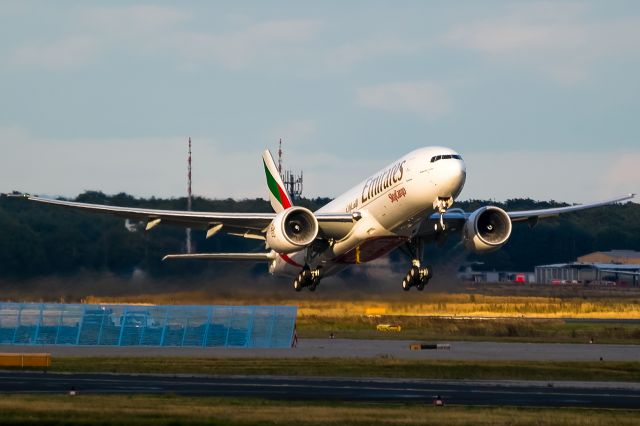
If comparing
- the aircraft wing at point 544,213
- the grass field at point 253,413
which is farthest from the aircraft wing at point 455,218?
the grass field at point 253,413

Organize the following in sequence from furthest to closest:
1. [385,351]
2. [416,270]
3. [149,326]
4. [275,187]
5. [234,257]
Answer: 1. [275,187]
2. [234,257]
3. [149,326]
4. [385,351]
5. [416,270]

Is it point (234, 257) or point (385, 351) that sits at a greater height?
point (234, 257)

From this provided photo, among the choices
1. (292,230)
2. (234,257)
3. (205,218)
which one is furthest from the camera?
(234,257)

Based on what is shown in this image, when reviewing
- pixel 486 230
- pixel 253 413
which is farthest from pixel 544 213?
pixel 253 413

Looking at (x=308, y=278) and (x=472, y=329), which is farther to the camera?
(x=472, y=329)

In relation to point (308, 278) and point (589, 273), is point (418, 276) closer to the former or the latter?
point (308, 278)

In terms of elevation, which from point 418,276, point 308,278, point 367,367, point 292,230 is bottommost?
point 367,367

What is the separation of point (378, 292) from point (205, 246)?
11.7m

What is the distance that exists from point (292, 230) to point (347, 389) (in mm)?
13701

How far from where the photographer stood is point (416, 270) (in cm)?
5353

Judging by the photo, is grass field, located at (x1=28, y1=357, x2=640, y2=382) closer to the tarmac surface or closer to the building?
the tarmac surface

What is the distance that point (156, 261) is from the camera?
68.1 metres

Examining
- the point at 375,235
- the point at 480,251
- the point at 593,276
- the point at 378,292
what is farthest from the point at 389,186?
the point at 593,276

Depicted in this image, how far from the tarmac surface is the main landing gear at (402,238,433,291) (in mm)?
3018
